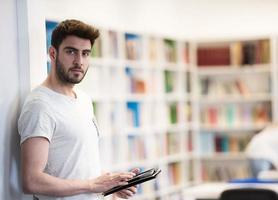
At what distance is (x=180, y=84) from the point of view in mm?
7672

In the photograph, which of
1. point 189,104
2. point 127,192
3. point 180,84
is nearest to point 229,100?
point 189,104

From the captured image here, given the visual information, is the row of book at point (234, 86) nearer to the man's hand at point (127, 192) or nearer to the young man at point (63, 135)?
the man's hand at point (127, 192)

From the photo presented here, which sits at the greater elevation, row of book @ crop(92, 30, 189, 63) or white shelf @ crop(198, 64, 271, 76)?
row of book @ crop(92, 30, 189, 63)

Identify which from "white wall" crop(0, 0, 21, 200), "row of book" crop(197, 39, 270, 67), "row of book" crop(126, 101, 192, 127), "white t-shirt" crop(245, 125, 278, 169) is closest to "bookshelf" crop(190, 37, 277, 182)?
"row of book" crop(197, 39, 270, 67)

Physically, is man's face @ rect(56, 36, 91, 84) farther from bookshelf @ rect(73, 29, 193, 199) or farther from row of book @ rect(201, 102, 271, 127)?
row of book @ rect(201, 102, 271, 127)

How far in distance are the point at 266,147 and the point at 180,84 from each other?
68.4 inches

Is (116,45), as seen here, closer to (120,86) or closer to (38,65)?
(120,86)

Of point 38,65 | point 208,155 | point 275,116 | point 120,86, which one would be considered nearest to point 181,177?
point 208,155

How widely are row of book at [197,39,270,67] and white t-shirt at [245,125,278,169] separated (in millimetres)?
1484

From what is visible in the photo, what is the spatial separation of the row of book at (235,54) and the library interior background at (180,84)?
0.01 meters

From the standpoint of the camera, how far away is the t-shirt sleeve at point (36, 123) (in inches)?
86.4

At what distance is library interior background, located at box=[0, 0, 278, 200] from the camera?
619 centimetres

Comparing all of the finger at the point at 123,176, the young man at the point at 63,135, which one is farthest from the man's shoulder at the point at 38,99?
the finger at the point at 123,176

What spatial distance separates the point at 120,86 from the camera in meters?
6.27
